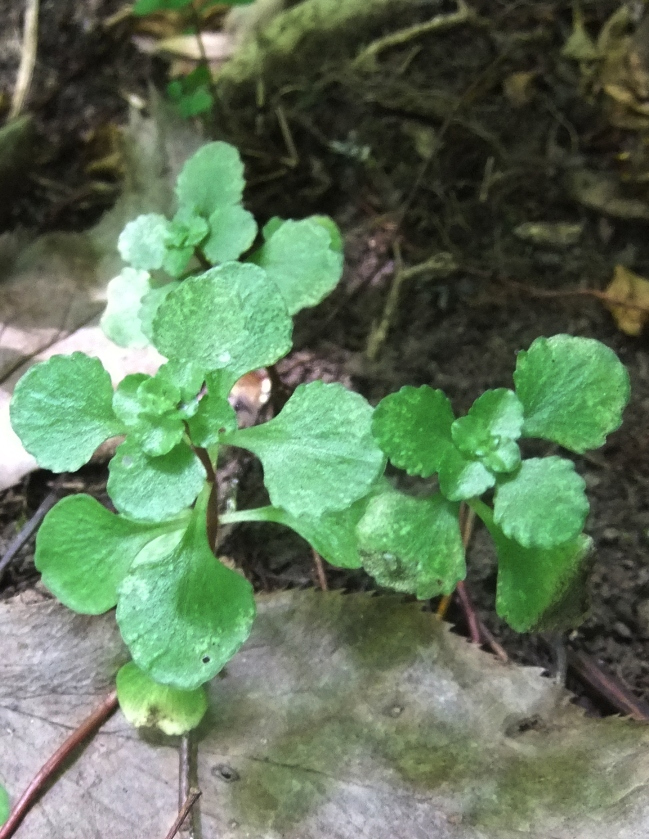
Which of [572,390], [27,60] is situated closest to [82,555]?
[572,390]

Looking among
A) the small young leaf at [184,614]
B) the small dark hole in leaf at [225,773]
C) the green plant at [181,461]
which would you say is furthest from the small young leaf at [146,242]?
the small dark hole in leaf at [225,773]

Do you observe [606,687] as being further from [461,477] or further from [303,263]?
[303,263]

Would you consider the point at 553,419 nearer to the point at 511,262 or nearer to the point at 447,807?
the point at 447,807

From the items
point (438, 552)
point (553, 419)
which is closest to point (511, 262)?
point (553, 419)

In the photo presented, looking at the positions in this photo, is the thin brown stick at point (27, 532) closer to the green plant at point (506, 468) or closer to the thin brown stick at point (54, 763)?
the thin brown stick at point (54, 763)

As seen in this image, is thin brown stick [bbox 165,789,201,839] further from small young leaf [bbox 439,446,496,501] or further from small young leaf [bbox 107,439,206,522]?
small young leaf [bbox 439,446,496,501]

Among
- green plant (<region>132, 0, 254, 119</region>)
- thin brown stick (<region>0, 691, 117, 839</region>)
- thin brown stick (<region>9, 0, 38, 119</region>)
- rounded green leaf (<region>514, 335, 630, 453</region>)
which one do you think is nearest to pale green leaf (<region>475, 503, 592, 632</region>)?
rounded green leaf (<region>514, 335, 630, 453</region>)
